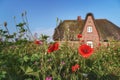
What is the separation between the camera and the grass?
299 cm

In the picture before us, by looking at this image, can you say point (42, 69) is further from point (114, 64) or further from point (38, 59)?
point (114, 64)

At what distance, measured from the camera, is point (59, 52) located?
147 inches

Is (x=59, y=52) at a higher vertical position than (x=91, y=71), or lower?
higher

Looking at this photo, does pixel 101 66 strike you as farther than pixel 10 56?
Yes

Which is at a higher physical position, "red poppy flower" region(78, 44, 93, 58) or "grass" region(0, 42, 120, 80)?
"red poppy flower" region(78, 44, 93, 58)

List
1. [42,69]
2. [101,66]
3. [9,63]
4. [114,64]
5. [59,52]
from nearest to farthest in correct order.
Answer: [42,69], [9,63], [59,52], [101,66], [114,64]

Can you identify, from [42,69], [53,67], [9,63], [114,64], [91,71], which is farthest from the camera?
[114,64]

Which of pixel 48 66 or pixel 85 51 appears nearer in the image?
pixel 85 51

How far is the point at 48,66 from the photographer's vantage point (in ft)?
10.3

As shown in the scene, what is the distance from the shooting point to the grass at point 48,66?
9.81ft

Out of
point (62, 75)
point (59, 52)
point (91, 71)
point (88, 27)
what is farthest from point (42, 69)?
point (88, 27)

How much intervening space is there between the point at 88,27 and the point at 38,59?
135 ft

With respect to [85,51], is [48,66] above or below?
below

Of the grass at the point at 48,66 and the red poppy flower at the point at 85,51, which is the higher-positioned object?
the red poppy flower at the point at 85,51
